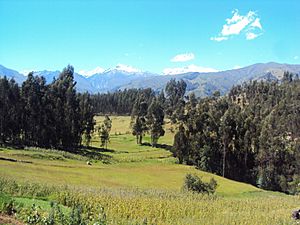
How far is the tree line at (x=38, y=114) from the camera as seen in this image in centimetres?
9125

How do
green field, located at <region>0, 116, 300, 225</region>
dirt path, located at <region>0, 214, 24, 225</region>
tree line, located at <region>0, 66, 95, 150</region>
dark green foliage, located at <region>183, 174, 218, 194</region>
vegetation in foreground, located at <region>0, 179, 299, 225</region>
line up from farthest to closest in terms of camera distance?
tree line, located at <region>0, 66, 95, 150</region>
dark green foliage, located at <region>183, 174, 218, 194</region>
green field, located at <region>0, 116, 300, 225</region>
vegetation in foreground, located at <region>0, 179, 299, 225</region>
dirt path, located at <region>0, 214, 24, 225</region>

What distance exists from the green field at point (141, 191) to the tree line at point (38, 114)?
40.2 ft

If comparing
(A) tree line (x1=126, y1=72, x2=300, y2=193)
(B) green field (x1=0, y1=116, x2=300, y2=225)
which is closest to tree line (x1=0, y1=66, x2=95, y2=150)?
(B) green field (x1=0, y1=116, x2=300, y2=225)

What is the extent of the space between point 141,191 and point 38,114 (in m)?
61.0

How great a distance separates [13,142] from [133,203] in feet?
223

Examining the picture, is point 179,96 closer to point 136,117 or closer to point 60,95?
point 136,117

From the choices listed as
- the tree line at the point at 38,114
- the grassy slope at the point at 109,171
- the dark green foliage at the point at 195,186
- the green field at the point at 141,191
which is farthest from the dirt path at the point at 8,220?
the tree line at the point at 38,114

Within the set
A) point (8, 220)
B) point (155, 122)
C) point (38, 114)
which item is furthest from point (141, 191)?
point (155, 122)

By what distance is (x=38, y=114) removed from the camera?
95.3 m

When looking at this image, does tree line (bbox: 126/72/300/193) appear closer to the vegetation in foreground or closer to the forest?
the forest

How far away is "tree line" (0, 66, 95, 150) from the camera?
91.2 meters

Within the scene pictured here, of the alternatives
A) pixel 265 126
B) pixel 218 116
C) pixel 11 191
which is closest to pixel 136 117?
pixel 218 116

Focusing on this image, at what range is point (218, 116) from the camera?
93.9 meters

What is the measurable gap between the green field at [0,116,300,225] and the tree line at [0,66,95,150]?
482 inches
